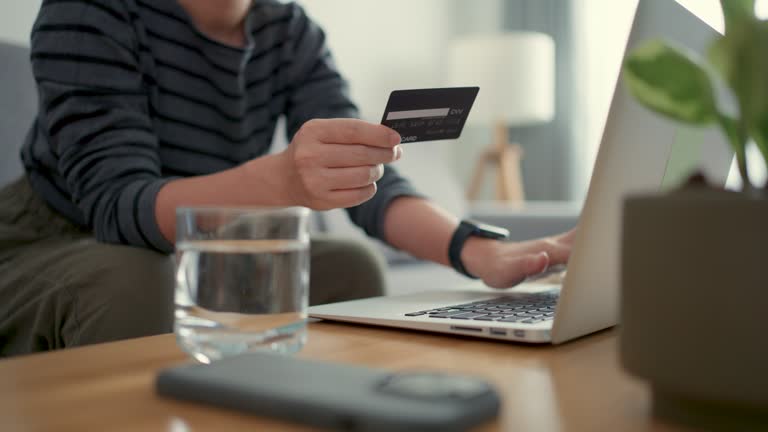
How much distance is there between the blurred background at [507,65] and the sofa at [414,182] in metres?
0.92

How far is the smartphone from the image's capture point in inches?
13.4

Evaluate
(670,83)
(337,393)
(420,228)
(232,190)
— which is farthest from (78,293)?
(670,83)

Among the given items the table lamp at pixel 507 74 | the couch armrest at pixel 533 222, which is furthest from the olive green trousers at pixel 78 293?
the table lamp at pixel 507 74

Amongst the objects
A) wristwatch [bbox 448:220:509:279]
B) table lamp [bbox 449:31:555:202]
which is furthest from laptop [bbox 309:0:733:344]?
table lamp [bbox 449:31:555:202]

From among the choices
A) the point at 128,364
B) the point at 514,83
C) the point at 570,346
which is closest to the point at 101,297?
the point at 128,364

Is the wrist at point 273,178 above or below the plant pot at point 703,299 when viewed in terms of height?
below

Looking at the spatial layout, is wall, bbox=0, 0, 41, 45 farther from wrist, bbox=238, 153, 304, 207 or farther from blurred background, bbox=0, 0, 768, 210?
blurred background, bbox=0, 0, 768, 210

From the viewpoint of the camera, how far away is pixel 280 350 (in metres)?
0.52

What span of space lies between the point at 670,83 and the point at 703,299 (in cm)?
10

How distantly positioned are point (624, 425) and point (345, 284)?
0.88 meters

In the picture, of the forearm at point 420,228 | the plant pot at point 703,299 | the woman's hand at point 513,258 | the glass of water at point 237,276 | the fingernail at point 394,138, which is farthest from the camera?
the forearm at point 420,228

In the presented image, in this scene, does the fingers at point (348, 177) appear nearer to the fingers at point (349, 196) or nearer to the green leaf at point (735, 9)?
the fingers at point (349, 196)

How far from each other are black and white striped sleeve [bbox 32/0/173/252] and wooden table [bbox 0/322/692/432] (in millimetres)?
419

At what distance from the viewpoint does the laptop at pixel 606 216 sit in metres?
0.54
